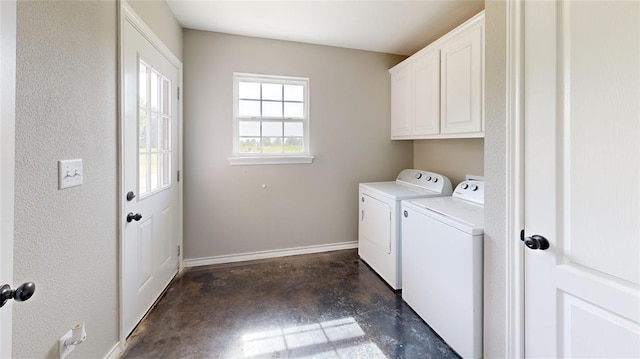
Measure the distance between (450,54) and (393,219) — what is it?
1496 mm

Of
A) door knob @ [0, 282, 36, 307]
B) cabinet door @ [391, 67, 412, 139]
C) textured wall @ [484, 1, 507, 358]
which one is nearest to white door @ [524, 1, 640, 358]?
textured wall @ [484, 1, 507, 358]

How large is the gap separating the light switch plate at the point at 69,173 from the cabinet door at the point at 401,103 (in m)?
A: 2.77

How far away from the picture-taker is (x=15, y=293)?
753mm

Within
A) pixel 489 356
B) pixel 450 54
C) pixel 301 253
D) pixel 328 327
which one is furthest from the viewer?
pixel 301 253

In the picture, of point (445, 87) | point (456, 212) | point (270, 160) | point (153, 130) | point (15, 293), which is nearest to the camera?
point (15, 293)

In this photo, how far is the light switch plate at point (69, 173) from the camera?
115 cm

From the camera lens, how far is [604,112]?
3.00 feet

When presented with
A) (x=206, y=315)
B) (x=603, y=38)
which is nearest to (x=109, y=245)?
(x=206, y=315)

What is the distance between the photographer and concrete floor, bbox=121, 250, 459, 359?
5.60ft

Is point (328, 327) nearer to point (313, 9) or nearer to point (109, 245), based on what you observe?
point (109, 245)

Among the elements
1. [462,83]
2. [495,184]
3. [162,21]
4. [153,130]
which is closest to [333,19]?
[462,83]

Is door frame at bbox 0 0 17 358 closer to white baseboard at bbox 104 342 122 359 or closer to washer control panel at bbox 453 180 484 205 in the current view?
white baseboard at bbox 104 342 122 359

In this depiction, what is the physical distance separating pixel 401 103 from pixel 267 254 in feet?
7.65

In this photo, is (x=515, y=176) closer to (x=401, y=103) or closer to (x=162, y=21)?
(x=401, y=103)
